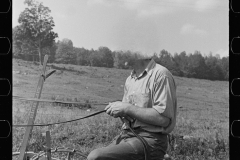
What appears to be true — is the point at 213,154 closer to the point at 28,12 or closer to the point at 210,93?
the point at 210,93

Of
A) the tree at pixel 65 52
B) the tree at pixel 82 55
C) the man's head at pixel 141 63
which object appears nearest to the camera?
the man's head at pixel 141 63

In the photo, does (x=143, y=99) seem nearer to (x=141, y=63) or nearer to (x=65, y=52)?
(x=141, y=63)

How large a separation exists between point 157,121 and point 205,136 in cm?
272

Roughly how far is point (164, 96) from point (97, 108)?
2874mm

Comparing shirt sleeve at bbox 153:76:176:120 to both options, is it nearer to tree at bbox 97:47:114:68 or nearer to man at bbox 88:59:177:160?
man at bbox 88:59:177:160

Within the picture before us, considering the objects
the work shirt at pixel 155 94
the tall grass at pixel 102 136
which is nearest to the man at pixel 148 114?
the work shirt at pixel 155 94

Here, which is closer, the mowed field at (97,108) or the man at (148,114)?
the man at (148,114)

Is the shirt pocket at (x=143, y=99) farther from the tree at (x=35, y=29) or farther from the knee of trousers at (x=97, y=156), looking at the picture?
the tree at (x=35, y=29)

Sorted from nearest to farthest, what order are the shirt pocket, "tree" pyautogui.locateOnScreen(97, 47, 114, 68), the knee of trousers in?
the knee of trousers → the shirt pocket → "tree" pyautogui.locateOnScreen(97, 47, 114, 68)

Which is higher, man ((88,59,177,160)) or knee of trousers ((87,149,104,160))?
man ((88,59,177,160))

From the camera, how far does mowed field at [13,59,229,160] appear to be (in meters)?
3.99

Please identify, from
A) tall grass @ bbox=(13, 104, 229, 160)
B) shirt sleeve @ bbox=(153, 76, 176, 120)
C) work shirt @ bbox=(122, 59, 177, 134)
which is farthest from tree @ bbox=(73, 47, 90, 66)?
shirt sleeve @ bbox=(153, 76, 176, 120)

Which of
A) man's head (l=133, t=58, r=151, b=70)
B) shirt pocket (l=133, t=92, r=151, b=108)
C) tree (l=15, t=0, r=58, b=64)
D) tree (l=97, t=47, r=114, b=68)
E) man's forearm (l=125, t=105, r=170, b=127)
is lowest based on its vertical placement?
man's forearm (l=125, t=105, r=170, b=127)

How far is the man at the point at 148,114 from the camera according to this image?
1818 millimetres
